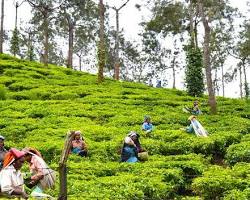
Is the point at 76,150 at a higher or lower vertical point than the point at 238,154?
higher

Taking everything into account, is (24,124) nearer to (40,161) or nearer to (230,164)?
(230,164)

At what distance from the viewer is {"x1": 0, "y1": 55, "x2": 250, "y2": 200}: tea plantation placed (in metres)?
14.4

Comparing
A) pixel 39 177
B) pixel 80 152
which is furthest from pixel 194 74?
pixel 39 177

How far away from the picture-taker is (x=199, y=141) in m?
21.2

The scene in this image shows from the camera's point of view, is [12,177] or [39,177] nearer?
[12,177]

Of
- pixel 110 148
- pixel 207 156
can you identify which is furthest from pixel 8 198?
pixel 207 156

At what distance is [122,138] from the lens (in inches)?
877

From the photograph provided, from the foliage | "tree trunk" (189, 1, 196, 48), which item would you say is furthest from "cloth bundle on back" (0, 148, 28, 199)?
"tree trunk" (189, 1, 196, 48)

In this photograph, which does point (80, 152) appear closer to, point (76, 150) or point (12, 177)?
point (76, 150)

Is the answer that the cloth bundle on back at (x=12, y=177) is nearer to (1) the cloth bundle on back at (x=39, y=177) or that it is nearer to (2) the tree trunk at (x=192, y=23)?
(1) the cloth bundle on back at (x=39, y=177)

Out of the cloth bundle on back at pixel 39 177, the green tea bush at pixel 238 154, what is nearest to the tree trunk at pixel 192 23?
the green tea bush at pixel 238 154

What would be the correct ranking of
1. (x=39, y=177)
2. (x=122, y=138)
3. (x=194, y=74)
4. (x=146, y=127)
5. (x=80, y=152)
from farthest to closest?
(x=194, y=74), (x=146, y=127), (x=122, y=138), (x=80, y=152), (x=39, y=177)

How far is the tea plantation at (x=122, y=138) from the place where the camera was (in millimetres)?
14414

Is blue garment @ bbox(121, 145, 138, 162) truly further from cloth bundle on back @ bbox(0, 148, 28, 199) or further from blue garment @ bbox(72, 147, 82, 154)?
cloth bundle on back @ bbox(0, 148, 28, 199)
